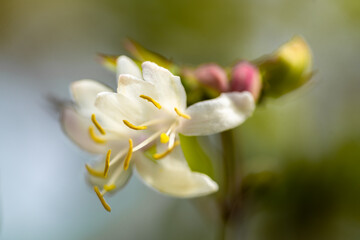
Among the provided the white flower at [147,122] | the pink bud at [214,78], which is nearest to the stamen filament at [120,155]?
the white flower at [147,122]

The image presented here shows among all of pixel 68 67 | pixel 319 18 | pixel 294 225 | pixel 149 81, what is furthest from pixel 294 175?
pixel 68 67

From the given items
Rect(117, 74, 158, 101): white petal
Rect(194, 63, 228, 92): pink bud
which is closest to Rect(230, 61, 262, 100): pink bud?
Rect(194, 63, 228, 92): pink bud

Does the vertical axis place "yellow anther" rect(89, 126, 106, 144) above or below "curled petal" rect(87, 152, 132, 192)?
above

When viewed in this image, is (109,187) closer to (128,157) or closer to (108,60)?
(128,157)

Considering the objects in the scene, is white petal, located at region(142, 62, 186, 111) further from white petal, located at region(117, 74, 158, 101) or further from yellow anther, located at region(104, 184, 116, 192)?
yellow anther, located at region(104, 184, 116, 192)

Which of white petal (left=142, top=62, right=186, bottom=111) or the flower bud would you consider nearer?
white petal (left=142, top=62, right=186, bottom=111)

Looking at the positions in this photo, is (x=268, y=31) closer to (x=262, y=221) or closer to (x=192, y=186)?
(x=262, y=221)
